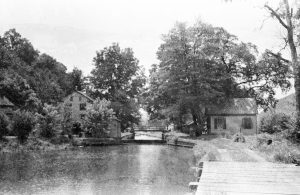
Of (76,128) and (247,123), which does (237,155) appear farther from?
(76,128)

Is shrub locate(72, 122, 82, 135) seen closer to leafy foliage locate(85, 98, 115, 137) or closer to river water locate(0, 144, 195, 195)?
leafy foliage locate(85, 98, 115, 137)

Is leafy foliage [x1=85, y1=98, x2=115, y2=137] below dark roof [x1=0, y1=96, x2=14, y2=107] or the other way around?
below

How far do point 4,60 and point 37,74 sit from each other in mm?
6517

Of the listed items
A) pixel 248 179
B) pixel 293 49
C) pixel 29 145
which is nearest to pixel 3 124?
pixel 29 145

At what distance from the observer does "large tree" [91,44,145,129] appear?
73.6 m

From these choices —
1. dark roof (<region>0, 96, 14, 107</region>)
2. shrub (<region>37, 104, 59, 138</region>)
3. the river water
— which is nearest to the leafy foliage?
shrub (<region>37, 104, 59, 138</region>)

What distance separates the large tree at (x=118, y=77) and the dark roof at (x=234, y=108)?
896 inches

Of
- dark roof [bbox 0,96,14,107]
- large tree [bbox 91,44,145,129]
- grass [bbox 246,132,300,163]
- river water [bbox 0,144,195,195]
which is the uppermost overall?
large tree [bbox 91,44,145,129]

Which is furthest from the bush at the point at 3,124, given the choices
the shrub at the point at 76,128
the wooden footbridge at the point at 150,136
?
the wooden footbridge at the point at 150,136

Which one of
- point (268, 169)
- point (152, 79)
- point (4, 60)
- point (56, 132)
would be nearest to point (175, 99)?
point (152, 79)

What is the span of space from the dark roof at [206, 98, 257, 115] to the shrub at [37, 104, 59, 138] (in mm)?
20308

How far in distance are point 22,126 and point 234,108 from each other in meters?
27.3

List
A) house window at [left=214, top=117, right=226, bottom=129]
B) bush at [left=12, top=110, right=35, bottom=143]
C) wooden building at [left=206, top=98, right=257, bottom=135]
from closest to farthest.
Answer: bush at [left=12, top=110, right=35, bottom=143]
wooden building at [left=206, top=98, right=257, bottom=135]
house window at [left=214, top=117, right=226, bottom=129]

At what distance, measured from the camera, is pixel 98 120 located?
5734cm
